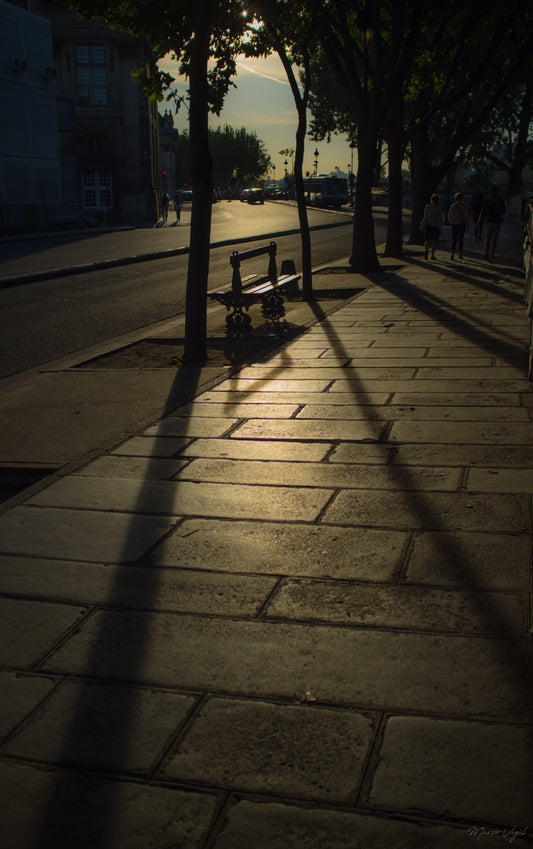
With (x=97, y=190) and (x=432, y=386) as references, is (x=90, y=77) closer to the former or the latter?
(x=97, y=190)

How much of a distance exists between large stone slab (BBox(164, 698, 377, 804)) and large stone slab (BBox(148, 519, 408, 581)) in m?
1.04

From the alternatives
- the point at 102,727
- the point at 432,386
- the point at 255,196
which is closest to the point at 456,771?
the point at 102,727

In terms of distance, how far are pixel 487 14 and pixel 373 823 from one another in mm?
20638

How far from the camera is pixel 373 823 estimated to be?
7.05 ft

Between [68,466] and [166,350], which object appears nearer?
[68,466]

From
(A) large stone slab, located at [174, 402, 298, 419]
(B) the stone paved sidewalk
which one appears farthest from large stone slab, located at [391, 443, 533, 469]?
(A) large stone slab, located at [174, 402, 298, 419]

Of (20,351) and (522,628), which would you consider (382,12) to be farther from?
(522,628)

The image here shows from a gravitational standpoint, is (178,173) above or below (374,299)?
above

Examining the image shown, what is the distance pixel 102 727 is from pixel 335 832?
853mm

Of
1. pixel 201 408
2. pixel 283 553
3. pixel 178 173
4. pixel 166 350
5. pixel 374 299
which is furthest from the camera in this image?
pixel 178 173

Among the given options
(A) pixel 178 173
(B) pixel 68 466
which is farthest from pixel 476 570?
(A) pixel 178 173

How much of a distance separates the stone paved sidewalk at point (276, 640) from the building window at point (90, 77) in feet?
200

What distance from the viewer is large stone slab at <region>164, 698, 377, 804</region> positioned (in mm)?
2316

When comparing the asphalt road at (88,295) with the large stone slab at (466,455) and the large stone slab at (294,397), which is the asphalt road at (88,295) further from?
the large stone slab at (466,455)
